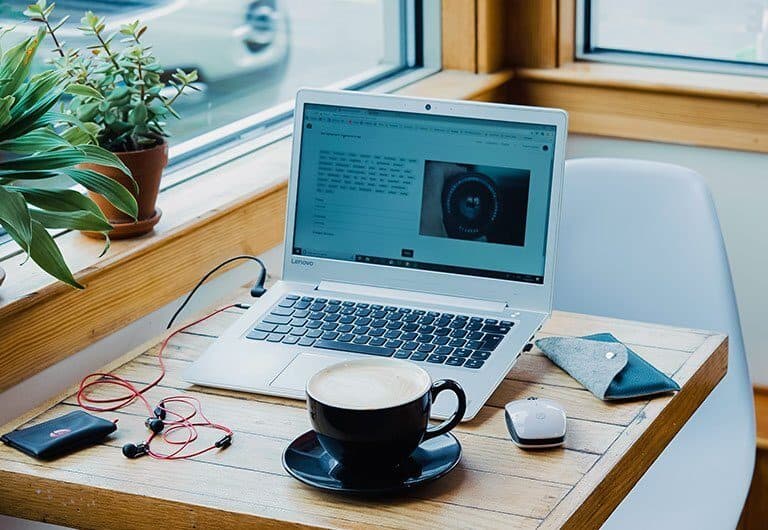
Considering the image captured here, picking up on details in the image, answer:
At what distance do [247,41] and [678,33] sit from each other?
36.1 inches

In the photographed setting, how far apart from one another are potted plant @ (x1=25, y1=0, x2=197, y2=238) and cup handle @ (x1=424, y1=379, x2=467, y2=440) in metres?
0.59

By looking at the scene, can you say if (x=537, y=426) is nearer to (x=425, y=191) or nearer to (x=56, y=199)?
(x=425, y=191)

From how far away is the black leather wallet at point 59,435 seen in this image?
4.04 ft

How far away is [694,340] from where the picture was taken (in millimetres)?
1479

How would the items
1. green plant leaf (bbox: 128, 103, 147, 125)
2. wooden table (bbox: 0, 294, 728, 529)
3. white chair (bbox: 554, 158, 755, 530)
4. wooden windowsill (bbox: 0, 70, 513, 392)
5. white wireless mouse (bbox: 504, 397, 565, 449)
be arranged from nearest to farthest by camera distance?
wooden table (bbox: 0, 294, 728, 529) < white wireless mouse (bbox: 504, 397, 565, 449) < wooden windowsill (bbox: 0, 70, 513, 392) < green plant leaf (bbox: 128, 103, 147, 125) < white chair (bbox: 554, 158, 755, 530)

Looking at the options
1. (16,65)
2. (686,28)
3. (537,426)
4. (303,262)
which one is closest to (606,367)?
(537,426)

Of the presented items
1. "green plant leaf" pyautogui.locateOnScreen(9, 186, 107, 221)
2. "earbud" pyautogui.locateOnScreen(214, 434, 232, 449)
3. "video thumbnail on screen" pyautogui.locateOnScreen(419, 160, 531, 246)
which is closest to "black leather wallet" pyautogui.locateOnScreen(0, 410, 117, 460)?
"earbud" pyautogui.locateOnScreen(214, 434, 232, 449)

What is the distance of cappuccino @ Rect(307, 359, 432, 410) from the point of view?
1.14 metres

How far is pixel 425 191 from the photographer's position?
4.86 ft

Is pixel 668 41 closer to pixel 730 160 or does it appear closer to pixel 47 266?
pixel 730 160

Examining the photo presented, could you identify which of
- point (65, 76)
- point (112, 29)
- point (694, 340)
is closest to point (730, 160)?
point (694, 340)

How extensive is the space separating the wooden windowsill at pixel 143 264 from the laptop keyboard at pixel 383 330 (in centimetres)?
21

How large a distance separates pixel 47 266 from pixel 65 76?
33 cm

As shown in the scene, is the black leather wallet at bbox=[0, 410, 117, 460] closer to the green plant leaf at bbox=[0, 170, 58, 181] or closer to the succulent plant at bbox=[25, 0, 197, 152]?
the green plant leaf at bbox=[0, 170, 58, 181]
